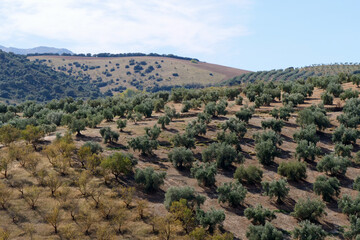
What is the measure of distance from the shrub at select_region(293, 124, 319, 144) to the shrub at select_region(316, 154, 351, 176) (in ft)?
33.2

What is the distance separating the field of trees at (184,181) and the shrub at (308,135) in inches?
11.5

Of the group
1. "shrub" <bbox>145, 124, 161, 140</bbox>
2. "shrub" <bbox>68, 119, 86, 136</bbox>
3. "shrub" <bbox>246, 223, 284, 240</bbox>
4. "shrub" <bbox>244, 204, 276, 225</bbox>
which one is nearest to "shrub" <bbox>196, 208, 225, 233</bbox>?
"shrub" <bbox>246, 223, 284, 240</bbox>

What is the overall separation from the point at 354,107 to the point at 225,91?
44262 millimetres

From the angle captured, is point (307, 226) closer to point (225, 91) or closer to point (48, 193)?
point (48, 193)

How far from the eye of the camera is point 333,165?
53.5 meters

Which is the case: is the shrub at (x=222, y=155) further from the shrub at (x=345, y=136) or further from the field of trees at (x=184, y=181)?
the shrub at (x=345, y=136)

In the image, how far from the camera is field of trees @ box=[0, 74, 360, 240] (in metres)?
37.6

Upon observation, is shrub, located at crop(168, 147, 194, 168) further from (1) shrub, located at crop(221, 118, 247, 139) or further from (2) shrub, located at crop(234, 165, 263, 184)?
→ (1) shrub, located at crop(221, 118, 247, 139)

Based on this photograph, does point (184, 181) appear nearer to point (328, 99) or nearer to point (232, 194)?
point (232, 194)

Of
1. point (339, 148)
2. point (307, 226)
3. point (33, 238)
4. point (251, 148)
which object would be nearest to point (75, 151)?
point (33, 238)

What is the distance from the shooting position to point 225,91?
110125mm

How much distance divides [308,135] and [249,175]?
825 inches

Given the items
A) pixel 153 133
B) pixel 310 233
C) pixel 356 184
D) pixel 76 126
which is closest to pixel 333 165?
pixel 356 184

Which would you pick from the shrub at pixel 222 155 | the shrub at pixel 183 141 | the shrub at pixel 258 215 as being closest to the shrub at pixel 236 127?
the shrub at pixel 183 141
